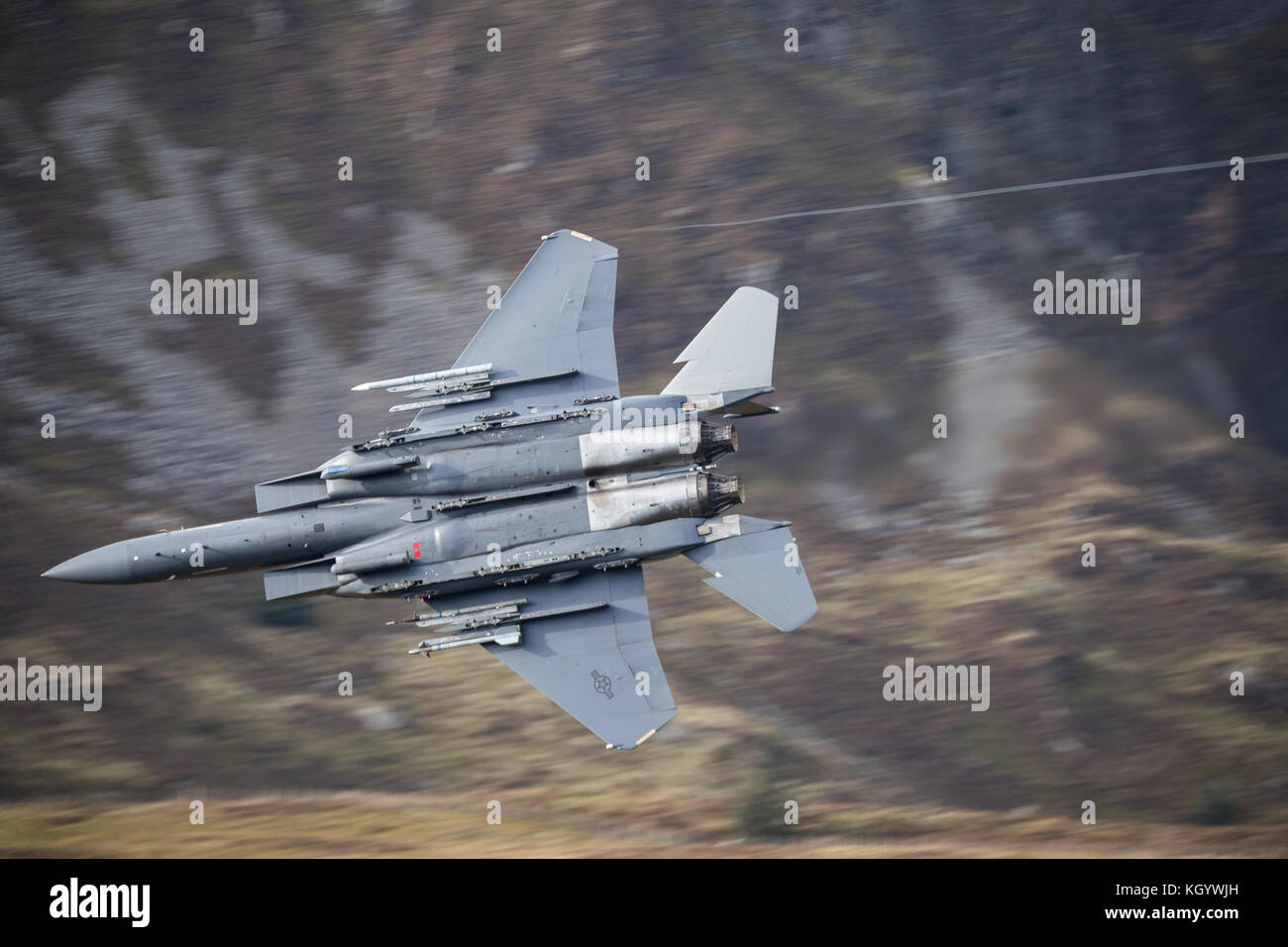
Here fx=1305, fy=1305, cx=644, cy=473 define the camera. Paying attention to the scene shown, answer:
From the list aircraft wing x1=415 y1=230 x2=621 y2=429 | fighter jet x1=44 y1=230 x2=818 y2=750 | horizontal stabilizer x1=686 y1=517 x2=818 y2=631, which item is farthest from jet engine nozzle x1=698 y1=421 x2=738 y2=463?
aircraft wing x1=415 y1=230 x2=621 y2=429

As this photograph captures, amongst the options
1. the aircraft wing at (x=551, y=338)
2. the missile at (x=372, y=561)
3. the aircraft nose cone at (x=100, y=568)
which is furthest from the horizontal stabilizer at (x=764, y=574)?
the aircraft nose cone at (x=100, y=568)

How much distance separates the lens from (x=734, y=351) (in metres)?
28.5

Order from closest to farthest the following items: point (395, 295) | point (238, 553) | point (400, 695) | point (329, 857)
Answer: point (238, 553) < point (329, 857) < point (400, 695) < point (395, 295)

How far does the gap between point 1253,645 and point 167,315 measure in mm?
32276

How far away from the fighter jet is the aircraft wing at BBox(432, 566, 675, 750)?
1.2 inches

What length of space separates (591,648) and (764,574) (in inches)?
162

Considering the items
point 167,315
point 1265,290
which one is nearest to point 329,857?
point 167,315

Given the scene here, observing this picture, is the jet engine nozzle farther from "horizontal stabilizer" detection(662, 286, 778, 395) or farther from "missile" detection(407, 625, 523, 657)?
"missile" detection(407, 625, 523, 657)

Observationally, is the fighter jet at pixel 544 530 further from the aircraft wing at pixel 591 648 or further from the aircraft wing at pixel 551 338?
the aircraft wing at pixel 551 338

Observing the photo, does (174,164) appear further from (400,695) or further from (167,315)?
(400,695)

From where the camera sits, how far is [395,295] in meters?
37.9

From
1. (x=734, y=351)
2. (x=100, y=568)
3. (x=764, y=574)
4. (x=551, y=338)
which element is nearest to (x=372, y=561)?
(x=100, y=568)

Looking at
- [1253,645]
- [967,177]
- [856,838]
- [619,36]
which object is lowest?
[856,838]

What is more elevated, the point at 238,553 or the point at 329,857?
the point at 238,553
